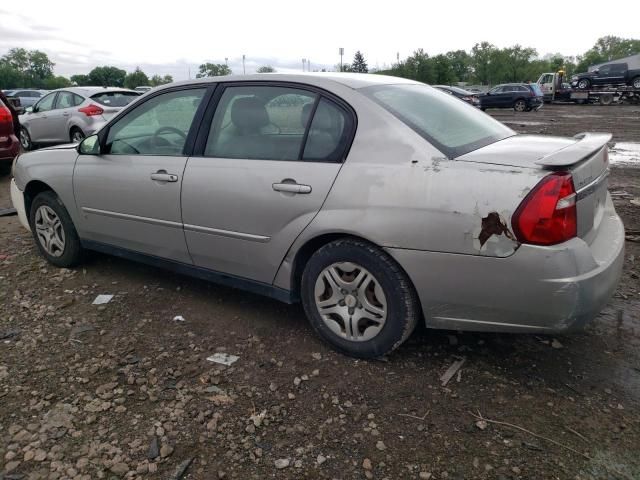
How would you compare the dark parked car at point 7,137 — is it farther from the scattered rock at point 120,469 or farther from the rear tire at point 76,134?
the scattered rock at point 120,469

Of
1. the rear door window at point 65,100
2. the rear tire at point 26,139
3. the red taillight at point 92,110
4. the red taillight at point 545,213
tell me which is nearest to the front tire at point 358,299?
the red taillight at point 545,213

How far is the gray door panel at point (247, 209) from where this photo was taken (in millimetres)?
2926

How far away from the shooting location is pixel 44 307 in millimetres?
3816

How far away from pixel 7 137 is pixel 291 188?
7279 millimetres

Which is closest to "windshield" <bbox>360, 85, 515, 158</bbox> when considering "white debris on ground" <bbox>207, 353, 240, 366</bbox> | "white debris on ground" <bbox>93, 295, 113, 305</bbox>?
"white debris on ground" <bbox>207, 353, 240, 366</bbox>

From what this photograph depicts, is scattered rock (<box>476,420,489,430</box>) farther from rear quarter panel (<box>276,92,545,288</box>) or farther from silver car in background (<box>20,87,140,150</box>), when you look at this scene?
silver car in background (<box>20,87,140,150</box>)

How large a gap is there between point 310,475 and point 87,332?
78.9 inches

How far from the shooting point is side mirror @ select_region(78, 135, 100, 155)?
401cm

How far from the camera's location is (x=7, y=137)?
8.22 metres

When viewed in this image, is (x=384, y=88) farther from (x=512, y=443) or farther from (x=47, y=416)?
(x=47, y=416)

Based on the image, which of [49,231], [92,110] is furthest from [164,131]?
[92,110]

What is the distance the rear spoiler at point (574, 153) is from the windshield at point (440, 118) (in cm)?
42

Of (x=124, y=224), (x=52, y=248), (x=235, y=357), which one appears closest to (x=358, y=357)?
(x=235, y=357)

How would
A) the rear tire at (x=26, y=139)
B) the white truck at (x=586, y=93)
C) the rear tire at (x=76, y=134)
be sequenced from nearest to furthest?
1. the rear tire at (x=76, y=134)
2. the rear tire at (x=26, y=139)
3. the white truck at (x=586, y=93)
